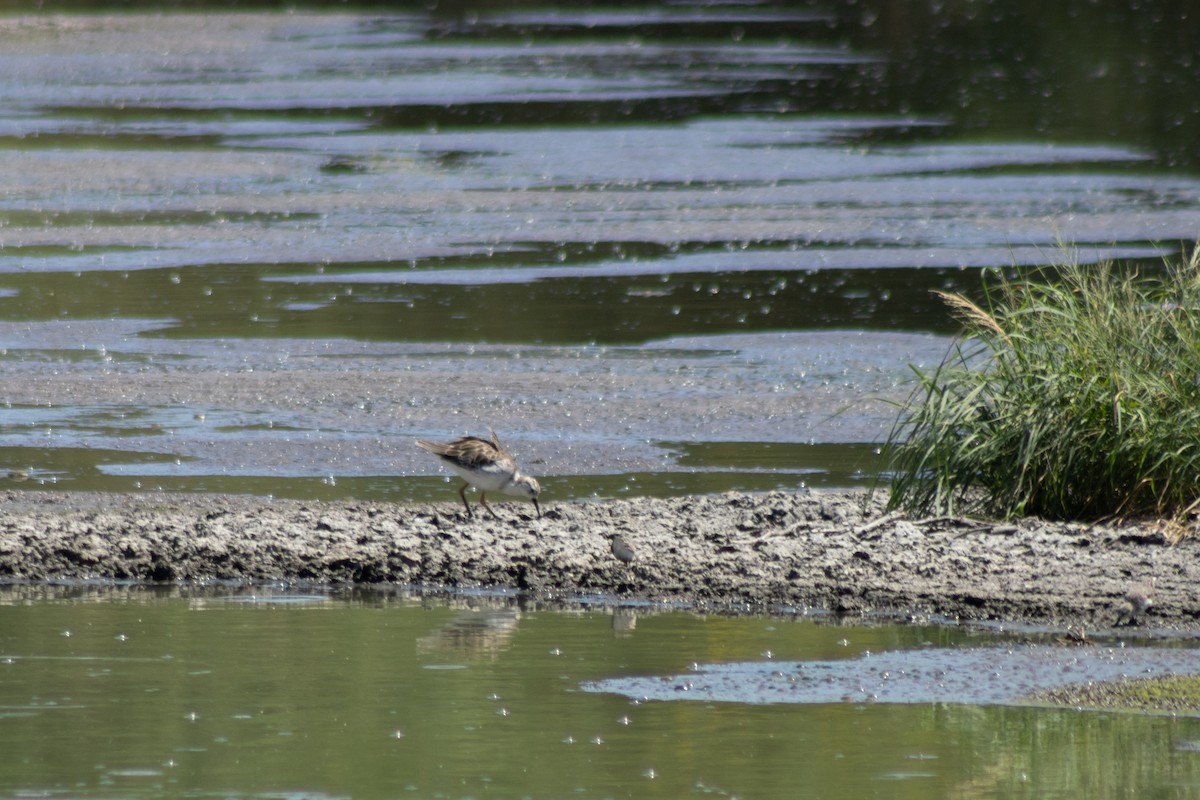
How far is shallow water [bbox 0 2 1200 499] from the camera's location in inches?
522

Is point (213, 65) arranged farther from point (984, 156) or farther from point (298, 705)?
point (298, 705)

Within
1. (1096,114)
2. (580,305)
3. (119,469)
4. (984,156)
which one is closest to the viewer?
(119,469)

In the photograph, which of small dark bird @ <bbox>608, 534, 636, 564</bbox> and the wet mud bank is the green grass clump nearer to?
the wet mud bank

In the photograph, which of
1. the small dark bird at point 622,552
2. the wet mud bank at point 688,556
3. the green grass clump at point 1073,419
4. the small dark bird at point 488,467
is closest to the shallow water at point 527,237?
the small dark bird at point 488,467

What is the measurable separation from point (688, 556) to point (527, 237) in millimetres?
11691

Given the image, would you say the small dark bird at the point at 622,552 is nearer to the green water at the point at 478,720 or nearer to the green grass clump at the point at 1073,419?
the green water at the point at 478,720

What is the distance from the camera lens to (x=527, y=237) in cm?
2109

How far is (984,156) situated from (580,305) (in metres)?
10.3

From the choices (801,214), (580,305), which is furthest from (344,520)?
(801,214)

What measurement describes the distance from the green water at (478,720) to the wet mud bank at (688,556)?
1.17 ft

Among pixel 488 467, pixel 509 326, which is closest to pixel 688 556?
pixel 488 467

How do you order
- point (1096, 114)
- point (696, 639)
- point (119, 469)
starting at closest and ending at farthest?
point (696, 639) → point (119, 469) → point (1096, 114)

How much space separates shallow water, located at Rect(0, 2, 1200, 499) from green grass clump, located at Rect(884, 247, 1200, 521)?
1654 mm

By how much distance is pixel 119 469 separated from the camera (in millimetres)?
12156
